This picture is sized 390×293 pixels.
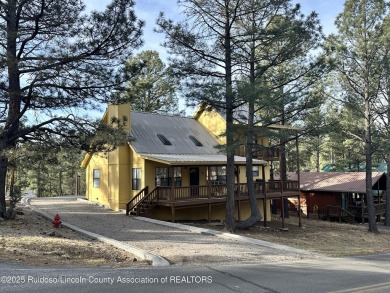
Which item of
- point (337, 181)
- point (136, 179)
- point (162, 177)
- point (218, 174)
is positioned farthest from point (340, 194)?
point (136, 179)

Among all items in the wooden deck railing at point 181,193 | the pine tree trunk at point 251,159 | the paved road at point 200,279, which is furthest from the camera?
the wooden deck railing at point 181,193

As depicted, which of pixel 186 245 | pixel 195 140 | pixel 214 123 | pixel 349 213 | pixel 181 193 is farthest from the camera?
pixel 349 213

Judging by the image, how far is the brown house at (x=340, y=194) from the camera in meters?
29.7

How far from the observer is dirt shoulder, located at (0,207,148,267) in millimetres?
8406

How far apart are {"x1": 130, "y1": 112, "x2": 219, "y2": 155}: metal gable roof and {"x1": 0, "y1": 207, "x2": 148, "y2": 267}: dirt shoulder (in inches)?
410

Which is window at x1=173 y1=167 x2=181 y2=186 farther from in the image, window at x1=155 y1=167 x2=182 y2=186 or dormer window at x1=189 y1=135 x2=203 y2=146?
dormer window at x1=189 y1=135 x2=203 y2=146

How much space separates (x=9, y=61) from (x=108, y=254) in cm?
728

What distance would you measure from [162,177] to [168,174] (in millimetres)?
409

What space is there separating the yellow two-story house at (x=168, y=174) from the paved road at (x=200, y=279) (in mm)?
11179

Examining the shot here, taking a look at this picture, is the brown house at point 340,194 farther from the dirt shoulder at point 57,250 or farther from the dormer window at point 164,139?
the dirt shoulder at point 57,250

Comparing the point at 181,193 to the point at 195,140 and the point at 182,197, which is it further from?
the point at 195,140

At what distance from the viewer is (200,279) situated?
7.16m

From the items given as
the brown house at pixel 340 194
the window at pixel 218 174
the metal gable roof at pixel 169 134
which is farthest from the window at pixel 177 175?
the brown house at pixel 340 194

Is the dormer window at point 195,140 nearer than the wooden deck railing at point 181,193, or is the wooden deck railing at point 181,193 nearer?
the wooden deck railing at point 181,193
